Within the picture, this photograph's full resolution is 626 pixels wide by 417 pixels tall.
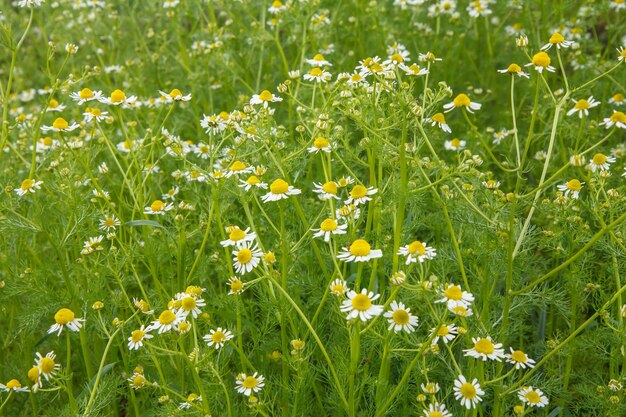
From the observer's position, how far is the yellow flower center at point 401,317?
6.66ft

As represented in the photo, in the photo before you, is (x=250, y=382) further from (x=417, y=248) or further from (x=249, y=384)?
(x=417, y=248)

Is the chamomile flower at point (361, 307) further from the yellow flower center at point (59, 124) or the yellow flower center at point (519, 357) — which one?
the yellow flower center at point (59, 124)

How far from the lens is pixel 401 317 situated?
2031 mm

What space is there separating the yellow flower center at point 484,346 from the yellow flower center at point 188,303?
94cm

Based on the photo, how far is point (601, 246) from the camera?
2.60 meters

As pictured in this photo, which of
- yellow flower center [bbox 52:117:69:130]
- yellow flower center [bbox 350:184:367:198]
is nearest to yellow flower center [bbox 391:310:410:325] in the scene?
yellow flower center [bbox 350:184:367:198]

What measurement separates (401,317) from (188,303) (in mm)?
714

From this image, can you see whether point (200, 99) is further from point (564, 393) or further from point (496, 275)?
point (564, 393)

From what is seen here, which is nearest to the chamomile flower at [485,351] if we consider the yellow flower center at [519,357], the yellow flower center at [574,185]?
the yellow flower center at [519,357]

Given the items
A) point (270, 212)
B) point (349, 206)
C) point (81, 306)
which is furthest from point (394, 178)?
point (81, 306)

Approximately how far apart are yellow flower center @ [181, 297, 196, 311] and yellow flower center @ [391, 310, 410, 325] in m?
0.68

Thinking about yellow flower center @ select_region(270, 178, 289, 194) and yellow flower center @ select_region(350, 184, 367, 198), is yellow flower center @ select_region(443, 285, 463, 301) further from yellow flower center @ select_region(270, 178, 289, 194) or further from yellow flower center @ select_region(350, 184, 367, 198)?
yellow flower center @ select_region(270, 178, 289, 194)

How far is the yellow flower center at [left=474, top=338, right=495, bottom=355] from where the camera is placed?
2.16 meters

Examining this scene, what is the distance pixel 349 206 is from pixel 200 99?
Answer: 8.35ft
